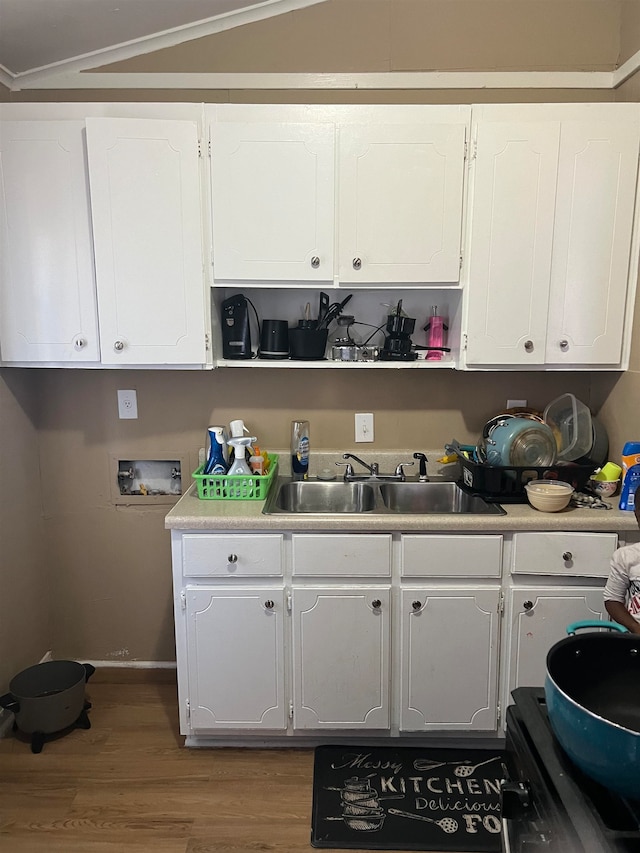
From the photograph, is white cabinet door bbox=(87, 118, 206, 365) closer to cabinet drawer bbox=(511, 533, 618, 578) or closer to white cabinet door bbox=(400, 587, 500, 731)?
white cabinet door bbox=(400, 587, 500, 731)

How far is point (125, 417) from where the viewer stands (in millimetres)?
2633

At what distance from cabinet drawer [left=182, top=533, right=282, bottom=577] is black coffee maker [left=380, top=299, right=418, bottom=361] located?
848 millimetres

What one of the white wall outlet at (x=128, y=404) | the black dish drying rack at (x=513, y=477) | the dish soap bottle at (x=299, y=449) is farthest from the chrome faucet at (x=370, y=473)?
the white wall outlet at (x=128, y=404)

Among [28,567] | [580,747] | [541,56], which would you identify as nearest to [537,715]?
[580,747]

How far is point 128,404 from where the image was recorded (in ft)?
8.60

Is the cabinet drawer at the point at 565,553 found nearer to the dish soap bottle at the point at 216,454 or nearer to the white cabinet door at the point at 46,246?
the dish soap bottle at the point at 216,454

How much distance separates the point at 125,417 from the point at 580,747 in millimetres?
2225

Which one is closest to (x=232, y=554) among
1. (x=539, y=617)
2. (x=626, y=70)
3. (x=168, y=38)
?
(x=539, y=617)

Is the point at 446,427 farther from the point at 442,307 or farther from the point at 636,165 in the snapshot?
the point at 636,165

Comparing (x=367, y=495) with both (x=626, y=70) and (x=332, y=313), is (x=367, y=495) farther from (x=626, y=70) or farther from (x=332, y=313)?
(x=626, y=70)

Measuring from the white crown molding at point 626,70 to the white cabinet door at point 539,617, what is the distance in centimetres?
192

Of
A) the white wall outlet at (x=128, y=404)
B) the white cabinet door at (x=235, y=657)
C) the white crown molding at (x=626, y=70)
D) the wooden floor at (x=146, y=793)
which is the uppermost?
the white crown molding at (x=626, y=70)

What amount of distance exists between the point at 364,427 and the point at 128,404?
1.04 metres

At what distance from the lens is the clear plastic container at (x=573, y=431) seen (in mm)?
2383
